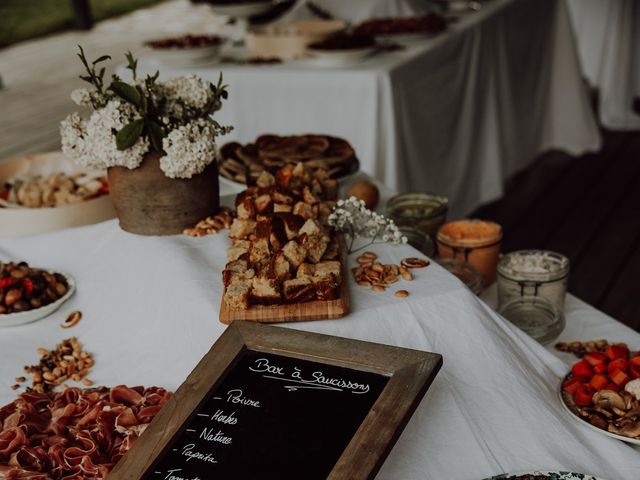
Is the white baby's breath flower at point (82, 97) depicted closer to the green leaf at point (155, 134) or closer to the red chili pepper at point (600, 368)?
the green leaf at point (155, 134)

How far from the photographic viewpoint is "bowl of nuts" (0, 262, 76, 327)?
1340 millimetres

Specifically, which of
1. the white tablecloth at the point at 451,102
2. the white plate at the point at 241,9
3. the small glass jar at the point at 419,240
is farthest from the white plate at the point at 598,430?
the white plate at the point at 241,9

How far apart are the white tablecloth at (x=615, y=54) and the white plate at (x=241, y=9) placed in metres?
2.37

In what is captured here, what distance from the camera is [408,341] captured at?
3.70 ft

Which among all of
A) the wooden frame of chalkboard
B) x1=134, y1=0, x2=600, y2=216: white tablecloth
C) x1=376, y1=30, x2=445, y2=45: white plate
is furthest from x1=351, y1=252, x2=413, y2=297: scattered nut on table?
x1=376, y1=30, x2=445, y2=45: white plate

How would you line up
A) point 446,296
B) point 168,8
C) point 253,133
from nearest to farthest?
point 446,296, point 253,133, point 168,8

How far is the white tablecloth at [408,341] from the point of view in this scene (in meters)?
0.99

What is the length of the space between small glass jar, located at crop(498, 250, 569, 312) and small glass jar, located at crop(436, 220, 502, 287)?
7 cm

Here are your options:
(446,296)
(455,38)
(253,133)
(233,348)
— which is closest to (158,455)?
(233,348)

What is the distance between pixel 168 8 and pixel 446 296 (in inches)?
349

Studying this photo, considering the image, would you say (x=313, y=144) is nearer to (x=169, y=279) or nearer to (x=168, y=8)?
(x=169, y=279)

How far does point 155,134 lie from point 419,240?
22.9 inches

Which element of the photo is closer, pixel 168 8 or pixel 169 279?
pixel 169 279

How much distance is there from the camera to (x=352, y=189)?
166 cm
